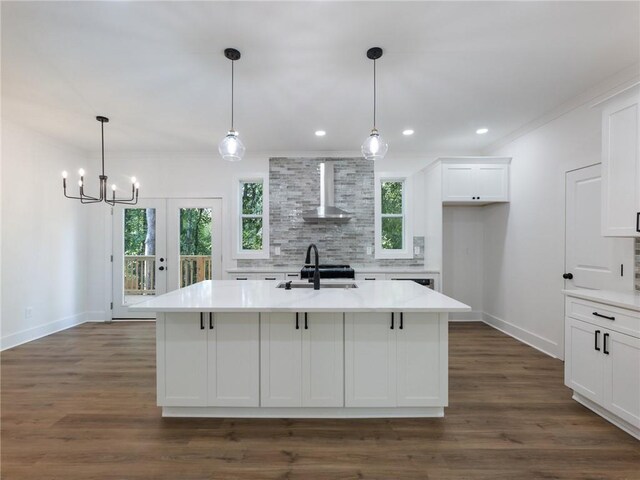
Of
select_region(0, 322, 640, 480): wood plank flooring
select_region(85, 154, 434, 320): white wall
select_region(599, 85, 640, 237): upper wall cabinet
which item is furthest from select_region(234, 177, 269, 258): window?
select_region(599, 85, 640, 237): upper wall cabinet

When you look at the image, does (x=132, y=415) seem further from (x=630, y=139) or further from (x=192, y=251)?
(x=630, y=139)

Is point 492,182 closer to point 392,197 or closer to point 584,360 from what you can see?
point 392,197

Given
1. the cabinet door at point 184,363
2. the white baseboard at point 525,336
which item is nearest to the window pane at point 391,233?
the white baseboard at point 525,336

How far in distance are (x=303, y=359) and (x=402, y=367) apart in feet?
2.34

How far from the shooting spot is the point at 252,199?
527cm

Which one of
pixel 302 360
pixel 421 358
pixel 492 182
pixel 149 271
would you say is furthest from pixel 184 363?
pixel 492 182

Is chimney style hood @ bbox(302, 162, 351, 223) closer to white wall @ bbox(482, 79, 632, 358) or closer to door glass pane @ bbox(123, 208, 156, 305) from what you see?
white wall @ bbox(482, 79, 632, 358)

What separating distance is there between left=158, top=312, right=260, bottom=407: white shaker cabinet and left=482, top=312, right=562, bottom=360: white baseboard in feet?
11.0

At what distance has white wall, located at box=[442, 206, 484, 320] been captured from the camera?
5.07 metres

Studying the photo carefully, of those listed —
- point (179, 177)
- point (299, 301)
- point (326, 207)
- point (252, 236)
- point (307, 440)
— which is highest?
point (179, 177)

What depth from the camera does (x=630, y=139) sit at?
90.4 inches

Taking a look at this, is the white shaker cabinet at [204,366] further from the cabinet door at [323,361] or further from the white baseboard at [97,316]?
the white baseboard at [97,316]

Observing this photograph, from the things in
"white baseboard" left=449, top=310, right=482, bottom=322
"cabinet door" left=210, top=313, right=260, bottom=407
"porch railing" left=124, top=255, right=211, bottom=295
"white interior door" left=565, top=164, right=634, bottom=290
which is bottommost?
"white baseboard" left=449, top=310, right=482, bottom=322

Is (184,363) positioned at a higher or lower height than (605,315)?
lower
